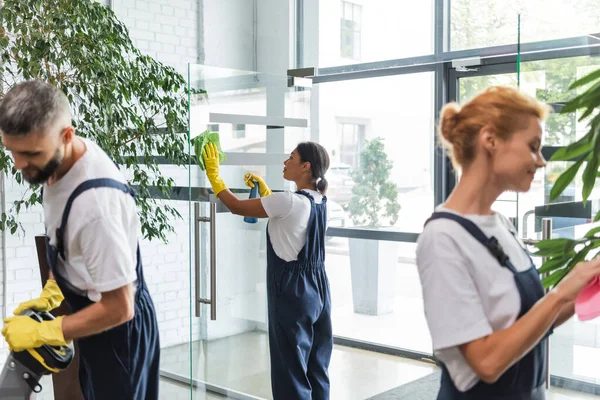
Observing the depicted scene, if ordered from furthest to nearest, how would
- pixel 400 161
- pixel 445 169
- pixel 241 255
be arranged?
pixel 400 161 → pixel 445 169 → pixel 241 255

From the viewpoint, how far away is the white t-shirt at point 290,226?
308cm

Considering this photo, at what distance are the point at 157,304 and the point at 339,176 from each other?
1471 mm

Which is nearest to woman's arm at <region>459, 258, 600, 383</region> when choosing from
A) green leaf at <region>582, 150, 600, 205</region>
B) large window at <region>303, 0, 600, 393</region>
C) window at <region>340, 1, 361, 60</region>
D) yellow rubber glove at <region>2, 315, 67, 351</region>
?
green leaf at <region>582, 150, 600, 205</region>

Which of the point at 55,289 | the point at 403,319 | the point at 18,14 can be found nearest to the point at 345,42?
the point at 403,319

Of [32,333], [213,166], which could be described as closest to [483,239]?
[32,333]

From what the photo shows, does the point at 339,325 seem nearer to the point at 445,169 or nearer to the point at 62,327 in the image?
the point at 445,169

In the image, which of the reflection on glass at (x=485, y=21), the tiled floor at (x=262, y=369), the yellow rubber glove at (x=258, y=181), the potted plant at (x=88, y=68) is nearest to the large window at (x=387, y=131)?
the reflection on glass at (x=485, y=21)

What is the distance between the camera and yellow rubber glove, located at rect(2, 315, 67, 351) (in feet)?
5.76

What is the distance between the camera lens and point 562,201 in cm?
248

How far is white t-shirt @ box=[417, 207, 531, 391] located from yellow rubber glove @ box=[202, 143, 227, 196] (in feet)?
5.63

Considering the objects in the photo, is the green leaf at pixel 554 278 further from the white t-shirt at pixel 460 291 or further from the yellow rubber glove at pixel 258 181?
the yellow rubber glove at pixel 258 181

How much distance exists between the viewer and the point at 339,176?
460cm

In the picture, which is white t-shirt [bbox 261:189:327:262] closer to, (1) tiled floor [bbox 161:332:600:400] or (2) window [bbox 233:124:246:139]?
(2) window [bbox 233:124:246:139]

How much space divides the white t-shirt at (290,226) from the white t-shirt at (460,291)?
1747 mm
